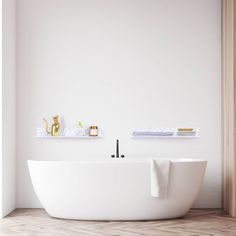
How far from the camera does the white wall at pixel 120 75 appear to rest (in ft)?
19.4

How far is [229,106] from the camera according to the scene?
546 centimetres

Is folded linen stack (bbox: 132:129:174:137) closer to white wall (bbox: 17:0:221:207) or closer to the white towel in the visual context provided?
white wall (bbox: 17:0:221:207)

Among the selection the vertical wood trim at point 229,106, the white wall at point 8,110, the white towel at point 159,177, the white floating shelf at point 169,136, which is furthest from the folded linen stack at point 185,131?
the white wall at point 8,110

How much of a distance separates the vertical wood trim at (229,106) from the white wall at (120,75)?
210 millimetres

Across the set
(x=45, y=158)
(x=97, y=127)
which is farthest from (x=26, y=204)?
(x=97, y=127)

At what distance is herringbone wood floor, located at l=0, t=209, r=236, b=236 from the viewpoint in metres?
4.41

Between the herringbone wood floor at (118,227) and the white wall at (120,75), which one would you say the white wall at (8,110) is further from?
the herringbone wood floor at (118,227)

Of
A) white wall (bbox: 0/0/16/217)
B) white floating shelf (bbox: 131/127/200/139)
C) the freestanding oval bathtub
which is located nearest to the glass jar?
white floating shelf (bbox: 131/127/200/139)

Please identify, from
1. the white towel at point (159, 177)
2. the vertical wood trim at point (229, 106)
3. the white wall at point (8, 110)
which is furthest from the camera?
the white wall at point (8, 110)

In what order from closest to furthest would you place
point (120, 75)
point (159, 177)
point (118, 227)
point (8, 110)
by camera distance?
1. point (118, 227)
2. point (159, 177)
3. point (8, 110)
4. point (120, 75)

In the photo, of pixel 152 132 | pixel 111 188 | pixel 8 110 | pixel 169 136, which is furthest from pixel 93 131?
pixel 111 188

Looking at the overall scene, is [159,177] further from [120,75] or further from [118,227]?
[120,75]

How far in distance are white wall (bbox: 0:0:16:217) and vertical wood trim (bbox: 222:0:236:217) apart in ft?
7.53

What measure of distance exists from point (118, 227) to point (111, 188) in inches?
15.2
